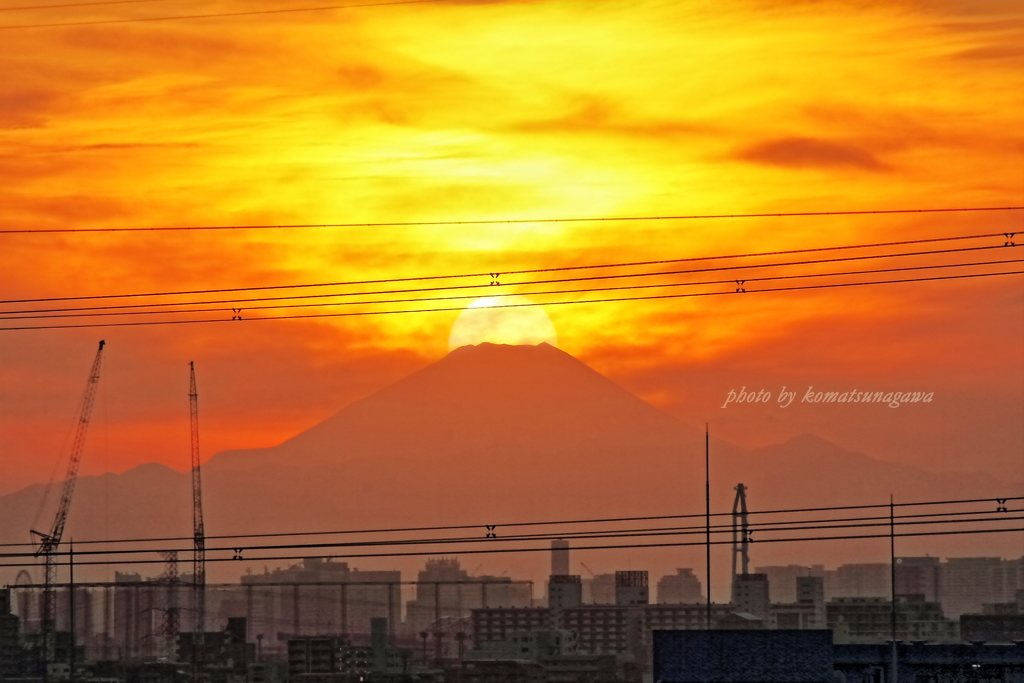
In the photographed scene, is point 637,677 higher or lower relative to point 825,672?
lower

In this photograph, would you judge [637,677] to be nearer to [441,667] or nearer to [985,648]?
[441,667]

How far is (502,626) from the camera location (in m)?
187

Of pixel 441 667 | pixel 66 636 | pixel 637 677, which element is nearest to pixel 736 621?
pixel 637 677

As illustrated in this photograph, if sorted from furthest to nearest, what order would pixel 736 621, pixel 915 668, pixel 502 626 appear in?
pixel 502 626 < pixel 736 621 < pixel 915 668

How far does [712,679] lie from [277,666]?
11141 cm

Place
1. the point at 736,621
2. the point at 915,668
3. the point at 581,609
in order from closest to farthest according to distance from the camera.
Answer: the point at 915,668
the point at 736,621
the point at 581,609

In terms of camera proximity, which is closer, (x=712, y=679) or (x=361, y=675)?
(x=712, y=679)

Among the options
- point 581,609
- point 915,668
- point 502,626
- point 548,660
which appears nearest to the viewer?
point 915,668

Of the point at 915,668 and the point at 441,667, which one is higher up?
the point at 915,668

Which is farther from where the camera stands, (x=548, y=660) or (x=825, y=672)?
(x=548, y=660)

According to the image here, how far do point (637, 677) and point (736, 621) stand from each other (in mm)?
13792

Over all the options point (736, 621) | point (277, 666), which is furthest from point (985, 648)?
point (277, 666)

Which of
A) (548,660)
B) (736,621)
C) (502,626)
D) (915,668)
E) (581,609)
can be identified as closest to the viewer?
(915,668)

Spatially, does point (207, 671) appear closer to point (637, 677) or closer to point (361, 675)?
point (361, 675)
